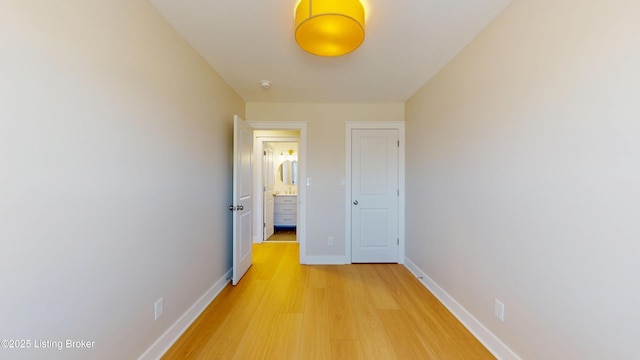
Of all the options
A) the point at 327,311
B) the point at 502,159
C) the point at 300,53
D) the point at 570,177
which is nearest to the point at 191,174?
Answer: the point at 300,53

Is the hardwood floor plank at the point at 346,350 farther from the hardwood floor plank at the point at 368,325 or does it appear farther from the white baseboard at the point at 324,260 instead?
the white baseboard at the point at 324,260

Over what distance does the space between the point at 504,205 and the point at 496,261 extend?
40 centimetres

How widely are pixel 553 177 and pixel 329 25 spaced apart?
4.91 ft

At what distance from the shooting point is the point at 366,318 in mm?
2131

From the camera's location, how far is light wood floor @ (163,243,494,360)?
1.72 m

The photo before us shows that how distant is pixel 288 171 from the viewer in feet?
18.4

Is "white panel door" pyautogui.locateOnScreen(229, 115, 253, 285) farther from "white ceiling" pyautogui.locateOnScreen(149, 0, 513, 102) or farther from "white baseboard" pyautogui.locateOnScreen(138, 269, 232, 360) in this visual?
"white ceiling" pyautogui.locateOnScreen(149, 0, 513, 102)

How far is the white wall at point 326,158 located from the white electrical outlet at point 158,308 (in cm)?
199

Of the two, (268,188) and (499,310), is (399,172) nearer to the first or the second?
(499,310)

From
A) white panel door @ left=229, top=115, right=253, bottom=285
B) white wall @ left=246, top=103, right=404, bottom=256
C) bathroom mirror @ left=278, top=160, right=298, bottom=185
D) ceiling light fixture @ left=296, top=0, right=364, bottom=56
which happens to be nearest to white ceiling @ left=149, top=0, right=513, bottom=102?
ceiling light fixture @ left=296, top=0, right=364, bottom=56

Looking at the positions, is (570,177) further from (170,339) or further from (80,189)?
(170,339)

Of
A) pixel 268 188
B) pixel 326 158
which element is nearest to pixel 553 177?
pixel 326 158

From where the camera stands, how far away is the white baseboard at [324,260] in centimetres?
345

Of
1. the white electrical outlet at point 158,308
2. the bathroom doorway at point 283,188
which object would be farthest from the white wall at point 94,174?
the bathroom doorway at point 283,188
